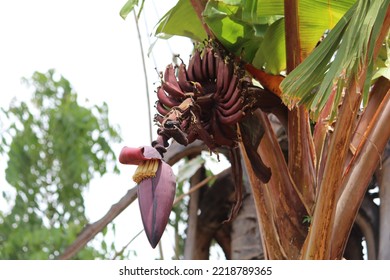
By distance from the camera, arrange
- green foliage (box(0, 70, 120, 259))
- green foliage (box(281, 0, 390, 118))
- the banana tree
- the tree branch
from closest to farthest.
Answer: green foliage (box(281, 0, 390, 118)) → the banana tree → the tree branch → green foliage (box(0, 70, 120, 259))

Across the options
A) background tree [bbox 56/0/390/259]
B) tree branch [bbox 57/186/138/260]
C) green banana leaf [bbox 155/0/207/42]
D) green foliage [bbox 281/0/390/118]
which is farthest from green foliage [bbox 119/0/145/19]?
tree branch [bbox 57/186/138/260]

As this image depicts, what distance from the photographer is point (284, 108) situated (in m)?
1.71

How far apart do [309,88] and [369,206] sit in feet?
3.86

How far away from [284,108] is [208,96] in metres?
0.21

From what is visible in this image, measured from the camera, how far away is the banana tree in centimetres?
151

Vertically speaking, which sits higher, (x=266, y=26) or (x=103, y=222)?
(x=266, y=26)

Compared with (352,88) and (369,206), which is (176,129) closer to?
(352,88)

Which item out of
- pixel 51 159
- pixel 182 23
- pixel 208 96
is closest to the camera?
pixel 208 96

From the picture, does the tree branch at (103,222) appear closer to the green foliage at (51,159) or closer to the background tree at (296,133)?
the background tree at (296,133)

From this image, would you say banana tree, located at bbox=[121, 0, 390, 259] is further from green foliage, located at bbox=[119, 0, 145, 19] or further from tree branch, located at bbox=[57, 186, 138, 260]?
tree branch, located at bbox=[57, 186, 138, 260]

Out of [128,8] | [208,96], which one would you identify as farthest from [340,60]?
[128,8]

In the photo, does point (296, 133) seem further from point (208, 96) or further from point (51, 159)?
point (51, 159)

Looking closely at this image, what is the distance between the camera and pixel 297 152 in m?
1.69
